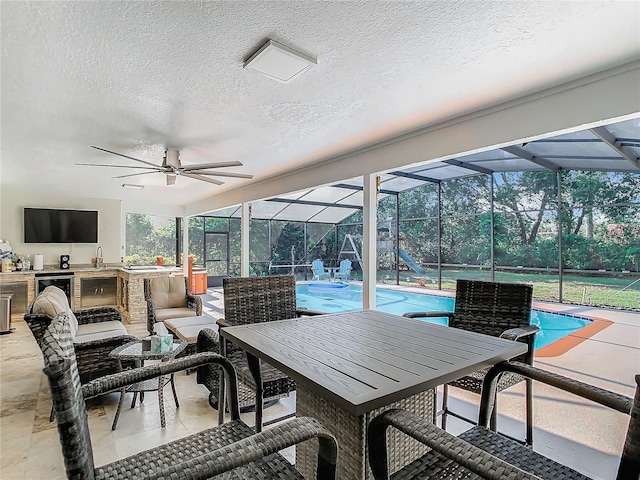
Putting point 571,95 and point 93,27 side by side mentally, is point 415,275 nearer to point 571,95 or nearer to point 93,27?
point 571,95

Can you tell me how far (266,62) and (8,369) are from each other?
4.45 metres

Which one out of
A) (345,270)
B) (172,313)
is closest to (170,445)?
(172,313)

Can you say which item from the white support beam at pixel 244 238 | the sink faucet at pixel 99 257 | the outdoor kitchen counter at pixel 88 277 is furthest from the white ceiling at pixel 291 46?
the sink faucet at pixel 99 257

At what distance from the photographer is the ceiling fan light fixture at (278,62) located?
189cm

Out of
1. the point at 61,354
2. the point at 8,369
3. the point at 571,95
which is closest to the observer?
the point at 61,354

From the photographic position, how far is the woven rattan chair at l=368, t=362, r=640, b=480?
3.19ft

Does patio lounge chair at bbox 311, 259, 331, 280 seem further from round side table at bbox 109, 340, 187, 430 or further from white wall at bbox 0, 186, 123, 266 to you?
round side table at bbox 109, 340, 187, 430

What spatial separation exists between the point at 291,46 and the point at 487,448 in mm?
2114

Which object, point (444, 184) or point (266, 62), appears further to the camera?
point (444, 184)

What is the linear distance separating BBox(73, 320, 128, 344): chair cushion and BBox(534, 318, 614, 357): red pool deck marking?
497cm

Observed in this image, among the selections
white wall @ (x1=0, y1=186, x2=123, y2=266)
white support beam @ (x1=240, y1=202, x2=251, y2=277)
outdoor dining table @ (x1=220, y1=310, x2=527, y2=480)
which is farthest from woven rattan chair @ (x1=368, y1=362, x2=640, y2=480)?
white wall @ (x1=0, y1=186, x2=123, y2=266)

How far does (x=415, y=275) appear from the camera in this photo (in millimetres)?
10469

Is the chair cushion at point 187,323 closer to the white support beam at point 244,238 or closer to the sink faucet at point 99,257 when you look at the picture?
the white support beam at point 244,238

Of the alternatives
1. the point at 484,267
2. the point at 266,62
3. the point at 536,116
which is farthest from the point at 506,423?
the point at 484,267
